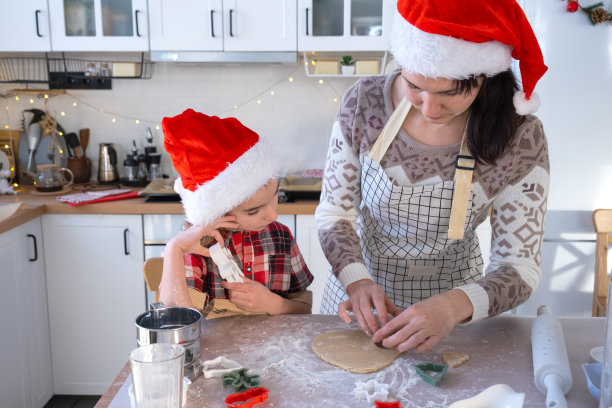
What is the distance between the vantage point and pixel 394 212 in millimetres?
1279

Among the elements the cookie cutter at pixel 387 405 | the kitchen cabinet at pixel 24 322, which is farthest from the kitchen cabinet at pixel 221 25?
the cookie cutter at pixel 387 405

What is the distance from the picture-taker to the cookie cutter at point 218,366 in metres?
0.93

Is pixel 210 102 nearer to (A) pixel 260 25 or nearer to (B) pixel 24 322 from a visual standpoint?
(A) pixel 260 25

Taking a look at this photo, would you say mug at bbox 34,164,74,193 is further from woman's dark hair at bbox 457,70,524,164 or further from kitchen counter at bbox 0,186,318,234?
woman's dark hair at bbox 457,70,524,164

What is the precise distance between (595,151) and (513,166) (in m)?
1.40

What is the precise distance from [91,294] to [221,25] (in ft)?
4.22

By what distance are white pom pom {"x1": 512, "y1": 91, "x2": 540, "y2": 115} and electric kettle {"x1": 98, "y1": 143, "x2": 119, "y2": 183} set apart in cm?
215

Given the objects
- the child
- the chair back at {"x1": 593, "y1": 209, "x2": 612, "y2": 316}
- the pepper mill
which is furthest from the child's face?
the chair back at {"x1": 593, "y1": 209, "x2": 612, "y2": 316}

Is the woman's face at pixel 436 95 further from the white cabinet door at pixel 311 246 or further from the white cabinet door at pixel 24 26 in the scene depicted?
the white cabinet door at pixel 24 26

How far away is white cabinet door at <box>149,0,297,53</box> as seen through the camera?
7.98 ft

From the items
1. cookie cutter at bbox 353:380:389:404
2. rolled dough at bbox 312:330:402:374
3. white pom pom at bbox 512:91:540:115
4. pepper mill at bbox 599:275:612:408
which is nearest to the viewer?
pepper mill at bbox 599:275:612:408

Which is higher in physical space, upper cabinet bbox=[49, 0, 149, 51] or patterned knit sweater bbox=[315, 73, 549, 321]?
upper cabinet bbox=[49, 0, 149, 51]

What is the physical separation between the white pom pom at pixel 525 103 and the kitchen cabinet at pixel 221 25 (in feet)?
4.91

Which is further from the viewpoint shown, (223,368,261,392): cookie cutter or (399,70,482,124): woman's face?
(399,70,482,124): woman's face
